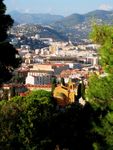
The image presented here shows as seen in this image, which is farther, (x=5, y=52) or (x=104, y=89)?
(x=5, y=52)

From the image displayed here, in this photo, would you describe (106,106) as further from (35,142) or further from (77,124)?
(77,124)

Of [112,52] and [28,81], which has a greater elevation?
[112,52]

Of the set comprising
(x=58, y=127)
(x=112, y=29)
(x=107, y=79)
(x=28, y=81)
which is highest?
(x=112, y=29)

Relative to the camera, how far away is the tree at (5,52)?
9.97 metres

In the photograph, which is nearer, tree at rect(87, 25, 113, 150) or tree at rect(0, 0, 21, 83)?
tree at rect(87, 25, 113, 150)

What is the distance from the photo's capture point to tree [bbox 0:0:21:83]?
997 cm

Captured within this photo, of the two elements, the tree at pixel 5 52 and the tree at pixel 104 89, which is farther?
the tree at pixel 5 52

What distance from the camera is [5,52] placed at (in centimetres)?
1012

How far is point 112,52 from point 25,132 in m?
6.99

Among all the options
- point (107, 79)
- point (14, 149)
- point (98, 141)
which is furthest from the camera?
point (14, 149)

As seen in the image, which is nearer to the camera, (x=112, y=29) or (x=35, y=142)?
(x=112, y=29)

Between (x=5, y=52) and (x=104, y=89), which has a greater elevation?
(x=5, y=52)

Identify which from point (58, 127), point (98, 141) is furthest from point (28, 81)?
point (98, 141)

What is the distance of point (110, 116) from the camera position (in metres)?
8.54
